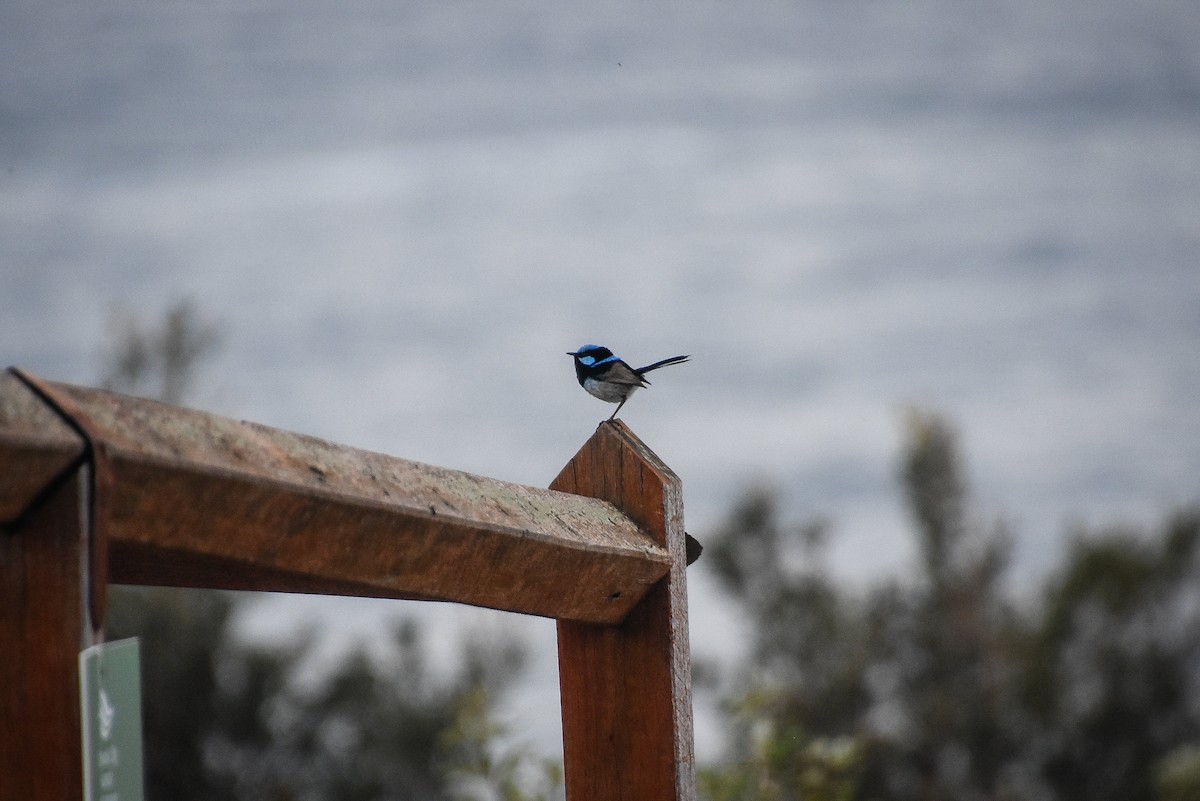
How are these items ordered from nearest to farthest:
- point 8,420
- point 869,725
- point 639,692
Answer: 1. point 8,420
2. point 639,692
3. point 869,725

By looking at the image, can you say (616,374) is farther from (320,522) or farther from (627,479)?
(320,522)

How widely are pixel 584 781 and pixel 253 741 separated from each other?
1515 centimetres

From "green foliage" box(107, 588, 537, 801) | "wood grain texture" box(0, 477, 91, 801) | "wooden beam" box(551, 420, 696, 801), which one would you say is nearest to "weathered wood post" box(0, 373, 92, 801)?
"wood grain texture" box(0, 477, 91, 801)

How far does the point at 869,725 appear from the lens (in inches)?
809

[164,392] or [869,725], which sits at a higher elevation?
[164,392]

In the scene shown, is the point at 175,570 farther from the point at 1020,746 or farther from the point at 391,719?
the point at 1020,746

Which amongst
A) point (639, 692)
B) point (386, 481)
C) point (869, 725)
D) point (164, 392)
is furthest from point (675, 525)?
point (869, 725)

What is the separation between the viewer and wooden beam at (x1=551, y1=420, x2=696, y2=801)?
242cm

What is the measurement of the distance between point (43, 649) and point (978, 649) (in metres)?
25.4

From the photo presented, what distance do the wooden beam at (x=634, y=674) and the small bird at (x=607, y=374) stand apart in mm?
3349

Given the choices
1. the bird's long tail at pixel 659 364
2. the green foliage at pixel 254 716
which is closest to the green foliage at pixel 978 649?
the green foliage at pixel 254 716

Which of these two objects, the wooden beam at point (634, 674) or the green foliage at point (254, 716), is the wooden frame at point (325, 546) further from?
the green foliage at point (254, 716)

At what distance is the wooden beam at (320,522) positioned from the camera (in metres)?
1.61

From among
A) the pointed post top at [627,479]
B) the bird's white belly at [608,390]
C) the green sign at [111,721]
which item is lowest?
the green sign at [111,721]
